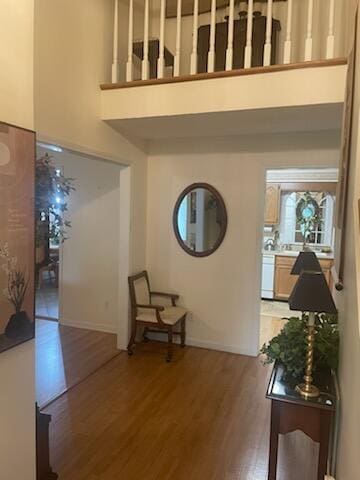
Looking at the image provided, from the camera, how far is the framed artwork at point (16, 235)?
164 centimetres

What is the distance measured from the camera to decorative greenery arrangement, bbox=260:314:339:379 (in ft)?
6.74

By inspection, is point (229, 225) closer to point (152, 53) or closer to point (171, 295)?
point (171, 295)

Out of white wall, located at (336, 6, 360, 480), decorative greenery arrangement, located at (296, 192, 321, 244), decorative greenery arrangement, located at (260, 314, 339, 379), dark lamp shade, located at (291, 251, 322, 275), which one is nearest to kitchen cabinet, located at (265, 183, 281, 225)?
decorative greenery arrangement, located at (296, 192, 321, 244)

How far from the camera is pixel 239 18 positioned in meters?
3.59

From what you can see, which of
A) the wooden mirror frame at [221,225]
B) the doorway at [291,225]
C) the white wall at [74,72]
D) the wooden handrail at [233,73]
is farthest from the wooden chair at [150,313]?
the doorway at [291,225]

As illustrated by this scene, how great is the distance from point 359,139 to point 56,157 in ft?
13.4

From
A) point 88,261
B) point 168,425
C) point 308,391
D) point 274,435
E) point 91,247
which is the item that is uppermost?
point 91,247

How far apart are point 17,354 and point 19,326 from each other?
141mm

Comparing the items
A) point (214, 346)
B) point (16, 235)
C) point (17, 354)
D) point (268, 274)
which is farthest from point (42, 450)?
point (268, 274)

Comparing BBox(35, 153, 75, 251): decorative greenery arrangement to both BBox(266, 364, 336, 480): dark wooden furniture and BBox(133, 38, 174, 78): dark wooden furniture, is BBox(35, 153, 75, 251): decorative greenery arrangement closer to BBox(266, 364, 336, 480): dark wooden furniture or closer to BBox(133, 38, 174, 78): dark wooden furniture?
BBox(266, 364, 336, 480): dark wooden furniture

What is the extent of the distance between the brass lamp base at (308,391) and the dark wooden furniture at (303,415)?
2cm

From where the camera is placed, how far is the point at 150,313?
4.12 m

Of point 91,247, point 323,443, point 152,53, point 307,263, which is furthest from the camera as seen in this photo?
point 91,247

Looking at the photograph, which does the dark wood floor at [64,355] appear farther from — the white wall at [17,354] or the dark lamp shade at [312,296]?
the dark lamp shade at [312,296]
